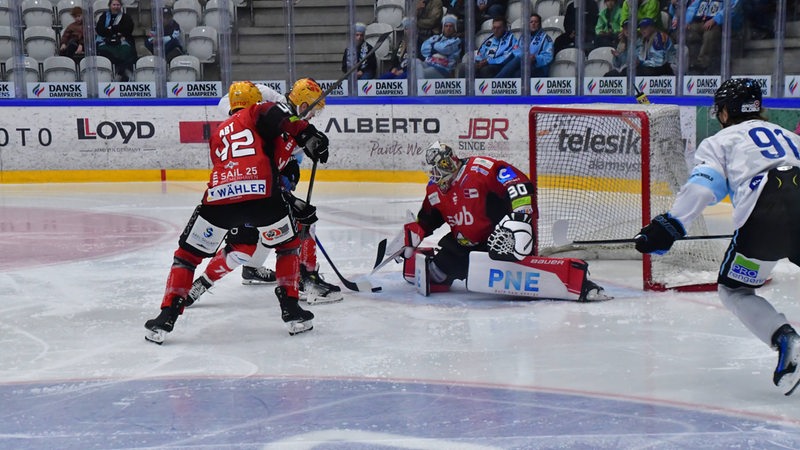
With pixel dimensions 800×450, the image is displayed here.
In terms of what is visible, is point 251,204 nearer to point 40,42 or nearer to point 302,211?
point 302,211

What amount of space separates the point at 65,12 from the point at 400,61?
3615 millimetres

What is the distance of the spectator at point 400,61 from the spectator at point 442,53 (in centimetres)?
16

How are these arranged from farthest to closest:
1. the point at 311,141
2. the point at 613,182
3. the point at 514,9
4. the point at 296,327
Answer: the point at 514,9
the point at 613,182
the point at 296,327
the point at 311,141

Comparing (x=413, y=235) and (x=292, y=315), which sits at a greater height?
(x=413, y=235)

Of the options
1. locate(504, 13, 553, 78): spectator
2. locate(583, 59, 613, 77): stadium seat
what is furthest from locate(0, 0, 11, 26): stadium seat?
locate(583, 59, 613, 77): stadium seat

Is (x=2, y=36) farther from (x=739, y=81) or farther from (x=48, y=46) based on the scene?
(x=739, y=81)

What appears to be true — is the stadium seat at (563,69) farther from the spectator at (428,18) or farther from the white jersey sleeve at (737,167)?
the white jersey sleeve at (737,167)

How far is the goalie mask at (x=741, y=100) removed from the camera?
321cm

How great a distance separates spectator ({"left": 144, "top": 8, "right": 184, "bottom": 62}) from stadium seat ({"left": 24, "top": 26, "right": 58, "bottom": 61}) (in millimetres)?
1025

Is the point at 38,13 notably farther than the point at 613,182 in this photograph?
Yes

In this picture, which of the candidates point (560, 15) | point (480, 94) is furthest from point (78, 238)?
point (560, 15)

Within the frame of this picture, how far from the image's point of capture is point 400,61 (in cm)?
1006

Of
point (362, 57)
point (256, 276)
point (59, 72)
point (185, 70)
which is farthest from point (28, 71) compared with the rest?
point (256, 276)

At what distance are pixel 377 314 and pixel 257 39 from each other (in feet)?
21.6
